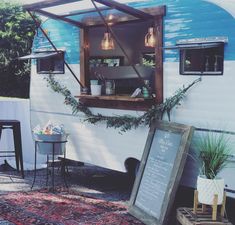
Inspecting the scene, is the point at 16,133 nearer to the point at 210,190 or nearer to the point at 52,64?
the point at 52,64

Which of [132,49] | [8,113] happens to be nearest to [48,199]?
[8,113]

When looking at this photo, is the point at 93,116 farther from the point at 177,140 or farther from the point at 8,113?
the point at 8,113

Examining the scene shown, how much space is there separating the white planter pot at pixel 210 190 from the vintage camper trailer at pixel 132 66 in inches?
16.2

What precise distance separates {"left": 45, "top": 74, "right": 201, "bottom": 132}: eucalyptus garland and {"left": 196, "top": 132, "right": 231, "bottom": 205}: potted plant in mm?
682

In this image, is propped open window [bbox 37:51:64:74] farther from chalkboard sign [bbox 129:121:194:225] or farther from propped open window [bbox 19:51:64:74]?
chalkboard sign [bbox 129:121:194:225]

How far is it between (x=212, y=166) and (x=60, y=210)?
1977mm

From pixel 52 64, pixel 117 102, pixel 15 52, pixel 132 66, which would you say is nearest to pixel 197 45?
pixel 132 66

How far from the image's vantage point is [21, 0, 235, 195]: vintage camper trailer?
5.10 meters

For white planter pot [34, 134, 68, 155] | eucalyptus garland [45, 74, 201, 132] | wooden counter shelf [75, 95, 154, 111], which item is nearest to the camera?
eucalyptus garland [45, 74, 201, 132]

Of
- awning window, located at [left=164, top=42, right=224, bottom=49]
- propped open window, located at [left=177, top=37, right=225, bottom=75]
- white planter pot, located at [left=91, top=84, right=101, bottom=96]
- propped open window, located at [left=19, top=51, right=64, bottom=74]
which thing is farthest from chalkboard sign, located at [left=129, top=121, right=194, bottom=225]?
propped open window, located at [left=19, top=51, right=64, bottom=74]

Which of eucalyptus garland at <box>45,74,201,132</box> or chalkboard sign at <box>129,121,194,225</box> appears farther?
eucalyptus garland at <box>45,74,201,132</box>

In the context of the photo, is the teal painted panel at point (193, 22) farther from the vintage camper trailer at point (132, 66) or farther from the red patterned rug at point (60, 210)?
the red patterned rug at point (60, 210)

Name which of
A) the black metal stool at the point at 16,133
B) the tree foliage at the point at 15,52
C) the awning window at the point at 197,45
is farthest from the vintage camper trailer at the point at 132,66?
the tree foliage at the point at 15,52

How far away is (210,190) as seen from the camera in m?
4.61
